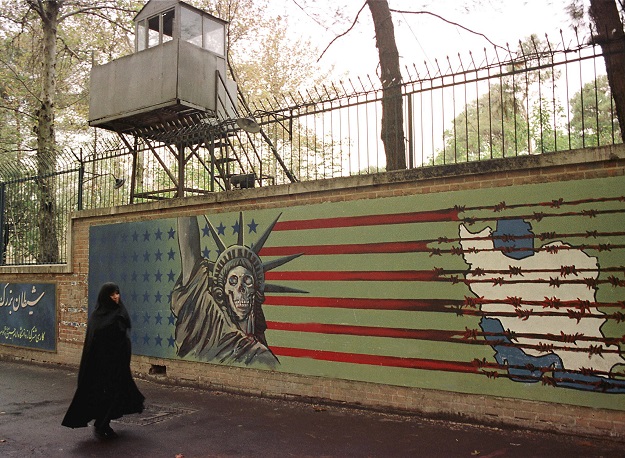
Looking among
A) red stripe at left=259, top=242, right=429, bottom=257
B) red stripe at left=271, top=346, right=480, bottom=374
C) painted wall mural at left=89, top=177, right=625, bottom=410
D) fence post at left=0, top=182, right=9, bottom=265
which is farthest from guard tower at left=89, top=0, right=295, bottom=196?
fence post at left=0, top=182, right=9, bottom=265

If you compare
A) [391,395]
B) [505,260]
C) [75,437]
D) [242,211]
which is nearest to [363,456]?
[391,395]

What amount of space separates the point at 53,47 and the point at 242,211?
9871 millimetres

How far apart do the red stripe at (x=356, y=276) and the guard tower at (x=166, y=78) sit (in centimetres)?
361

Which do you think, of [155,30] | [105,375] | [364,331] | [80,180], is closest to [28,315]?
[80,180]

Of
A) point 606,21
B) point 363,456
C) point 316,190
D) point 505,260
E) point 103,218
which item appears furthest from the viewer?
point 103,218

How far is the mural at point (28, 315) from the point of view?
11023mm

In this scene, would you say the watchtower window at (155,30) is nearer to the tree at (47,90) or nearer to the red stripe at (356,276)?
the tree at (47,90)

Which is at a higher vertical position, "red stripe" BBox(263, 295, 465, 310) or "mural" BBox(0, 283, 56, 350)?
"red stripe" BBox(263, 295, 465, 310)

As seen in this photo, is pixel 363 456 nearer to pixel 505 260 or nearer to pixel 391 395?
pixel 391 395

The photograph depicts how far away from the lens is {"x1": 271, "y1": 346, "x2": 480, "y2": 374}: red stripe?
5.98m

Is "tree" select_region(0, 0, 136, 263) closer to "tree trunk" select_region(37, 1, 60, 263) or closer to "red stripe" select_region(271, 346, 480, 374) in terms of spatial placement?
"tree trunk" select_region(37, 1, 60, 263)

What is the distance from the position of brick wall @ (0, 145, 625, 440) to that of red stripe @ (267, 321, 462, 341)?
1.92 ft

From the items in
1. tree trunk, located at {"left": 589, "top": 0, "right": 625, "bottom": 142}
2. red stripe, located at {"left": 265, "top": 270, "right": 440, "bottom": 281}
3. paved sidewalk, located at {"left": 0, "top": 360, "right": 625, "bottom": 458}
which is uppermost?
tree trunk, located at {"left": 589, "top": 0, "right": 625, "bottom": 142}

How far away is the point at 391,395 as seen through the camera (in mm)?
6434
